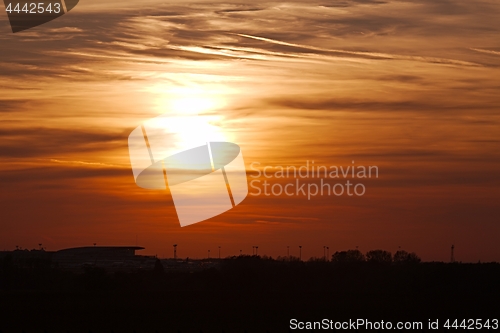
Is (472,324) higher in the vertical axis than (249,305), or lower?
higher

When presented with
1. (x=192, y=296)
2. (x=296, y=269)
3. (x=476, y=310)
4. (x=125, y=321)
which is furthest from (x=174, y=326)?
(x=296, y=269)

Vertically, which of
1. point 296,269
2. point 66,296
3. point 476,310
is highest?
point 476,310

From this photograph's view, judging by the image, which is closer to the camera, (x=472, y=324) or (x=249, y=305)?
(x=472, y=324)

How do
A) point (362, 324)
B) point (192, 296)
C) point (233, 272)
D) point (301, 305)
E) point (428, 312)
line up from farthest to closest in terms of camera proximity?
point (233, 272) < point (192, 296) < point (301, 305) < point (428, 312) < point (362, 324)

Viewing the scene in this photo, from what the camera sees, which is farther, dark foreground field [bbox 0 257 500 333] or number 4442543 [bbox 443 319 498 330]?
dark foreground field [bbox 0 257 500 333]

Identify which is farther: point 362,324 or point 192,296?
point 192,296

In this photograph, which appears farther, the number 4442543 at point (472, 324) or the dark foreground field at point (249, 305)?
the dark foreground field at point (249, 305)

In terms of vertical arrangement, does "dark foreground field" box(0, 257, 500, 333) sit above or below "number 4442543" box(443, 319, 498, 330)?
below

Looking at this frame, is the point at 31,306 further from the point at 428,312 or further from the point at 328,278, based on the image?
the point at 328,278

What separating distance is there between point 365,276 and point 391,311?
40180 millimetres

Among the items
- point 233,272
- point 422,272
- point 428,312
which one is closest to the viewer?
point 428,312

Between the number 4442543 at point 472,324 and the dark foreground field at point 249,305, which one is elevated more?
the number 4442543 at point 472,324

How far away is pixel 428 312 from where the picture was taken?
146ft

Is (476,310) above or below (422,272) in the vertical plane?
above
